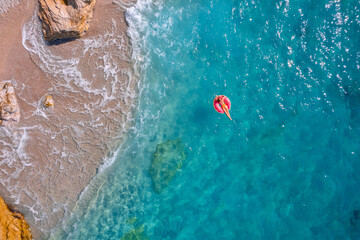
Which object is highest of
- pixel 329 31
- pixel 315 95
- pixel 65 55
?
pixel 65 55

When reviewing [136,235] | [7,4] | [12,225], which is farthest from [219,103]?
[12,225]

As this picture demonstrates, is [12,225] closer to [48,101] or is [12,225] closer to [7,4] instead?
[48,101]

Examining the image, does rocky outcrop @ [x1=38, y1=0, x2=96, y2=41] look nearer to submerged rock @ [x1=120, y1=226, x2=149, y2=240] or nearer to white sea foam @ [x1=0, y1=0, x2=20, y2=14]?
white sea foam @ [x1=0, y1=0, x2=20, y2=14]

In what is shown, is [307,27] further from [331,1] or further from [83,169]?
[83,169]

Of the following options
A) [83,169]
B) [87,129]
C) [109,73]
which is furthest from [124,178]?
[109,73]

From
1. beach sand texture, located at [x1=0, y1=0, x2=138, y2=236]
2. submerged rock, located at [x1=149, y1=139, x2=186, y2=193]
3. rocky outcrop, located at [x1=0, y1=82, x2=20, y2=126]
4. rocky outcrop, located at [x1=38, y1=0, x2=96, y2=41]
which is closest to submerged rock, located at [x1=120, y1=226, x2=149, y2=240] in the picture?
submerged rock, located at [x1=149, y1=139, x2=186, y2=193]
